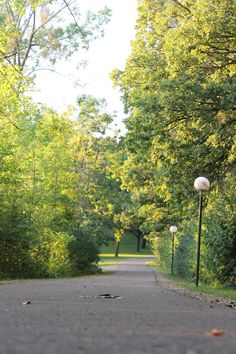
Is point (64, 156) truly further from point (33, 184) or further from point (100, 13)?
point (100, 13)

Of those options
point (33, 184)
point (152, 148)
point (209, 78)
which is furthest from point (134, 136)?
point (33, 184)

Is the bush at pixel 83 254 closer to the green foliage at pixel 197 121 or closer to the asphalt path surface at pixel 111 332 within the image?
the green foliage at pixel 197 121

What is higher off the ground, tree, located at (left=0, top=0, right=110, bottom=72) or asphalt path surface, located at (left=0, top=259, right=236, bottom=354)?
tree, located at (left=0, top=0, right=110, bottom=72)

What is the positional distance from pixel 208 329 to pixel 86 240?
84.3 ft

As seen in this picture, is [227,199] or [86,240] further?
[86,240]

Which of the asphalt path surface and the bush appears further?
the bush

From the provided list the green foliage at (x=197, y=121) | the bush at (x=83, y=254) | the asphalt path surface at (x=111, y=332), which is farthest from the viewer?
the bush at (x=83, y=254)

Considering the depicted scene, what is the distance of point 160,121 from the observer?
60.2ft

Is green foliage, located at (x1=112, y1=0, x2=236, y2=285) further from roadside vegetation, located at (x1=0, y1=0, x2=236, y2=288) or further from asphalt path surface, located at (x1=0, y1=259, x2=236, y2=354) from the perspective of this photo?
asphalt path surface, located at (x1=0, y1=259, x2=236, y2=354)

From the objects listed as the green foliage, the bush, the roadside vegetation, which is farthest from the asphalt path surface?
the bush

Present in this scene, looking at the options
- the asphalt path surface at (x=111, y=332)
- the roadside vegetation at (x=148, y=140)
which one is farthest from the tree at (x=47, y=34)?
the asphalt path surface at (x=111, y=332)

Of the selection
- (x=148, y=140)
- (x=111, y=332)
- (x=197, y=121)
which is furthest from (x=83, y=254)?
(x=111, y=332)

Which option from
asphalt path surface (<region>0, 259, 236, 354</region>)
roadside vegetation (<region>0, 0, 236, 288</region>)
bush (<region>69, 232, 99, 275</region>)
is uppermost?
roadside vegetation (<region>0, 0, 236, 288</region>)

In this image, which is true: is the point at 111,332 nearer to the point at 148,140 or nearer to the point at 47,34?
the point at 148,140
